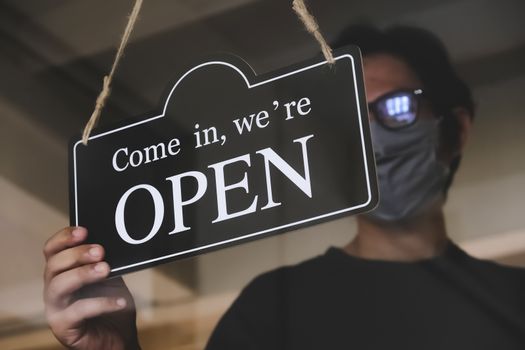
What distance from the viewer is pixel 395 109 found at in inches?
39.7

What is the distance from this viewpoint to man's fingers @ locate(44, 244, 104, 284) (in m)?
0.90

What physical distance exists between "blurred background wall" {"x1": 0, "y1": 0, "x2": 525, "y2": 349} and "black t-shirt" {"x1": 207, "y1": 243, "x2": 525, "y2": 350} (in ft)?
0.08

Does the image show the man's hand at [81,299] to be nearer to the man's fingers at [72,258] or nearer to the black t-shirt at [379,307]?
the man's fingers at [72,258]

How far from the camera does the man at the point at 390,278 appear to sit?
94 cm

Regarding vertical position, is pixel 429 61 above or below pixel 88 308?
above

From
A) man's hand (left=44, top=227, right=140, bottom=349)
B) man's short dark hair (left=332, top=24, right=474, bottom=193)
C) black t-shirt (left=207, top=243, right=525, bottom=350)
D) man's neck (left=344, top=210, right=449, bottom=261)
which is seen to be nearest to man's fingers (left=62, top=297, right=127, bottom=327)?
man's hand (left=44, top=227, right=140, bottom=349)

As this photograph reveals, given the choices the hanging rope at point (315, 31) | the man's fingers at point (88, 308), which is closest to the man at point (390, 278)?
the man's fingers at point (88, 308)

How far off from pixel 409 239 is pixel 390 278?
57 millimetres

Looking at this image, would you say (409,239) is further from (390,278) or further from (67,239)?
(67,239)

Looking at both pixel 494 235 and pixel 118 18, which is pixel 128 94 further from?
pixel 494 235

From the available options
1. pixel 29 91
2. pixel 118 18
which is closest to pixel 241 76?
pixel 118 18

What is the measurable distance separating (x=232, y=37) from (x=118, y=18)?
0.20m

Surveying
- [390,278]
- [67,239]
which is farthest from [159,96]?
[390,278]

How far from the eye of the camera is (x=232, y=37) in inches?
47.9
